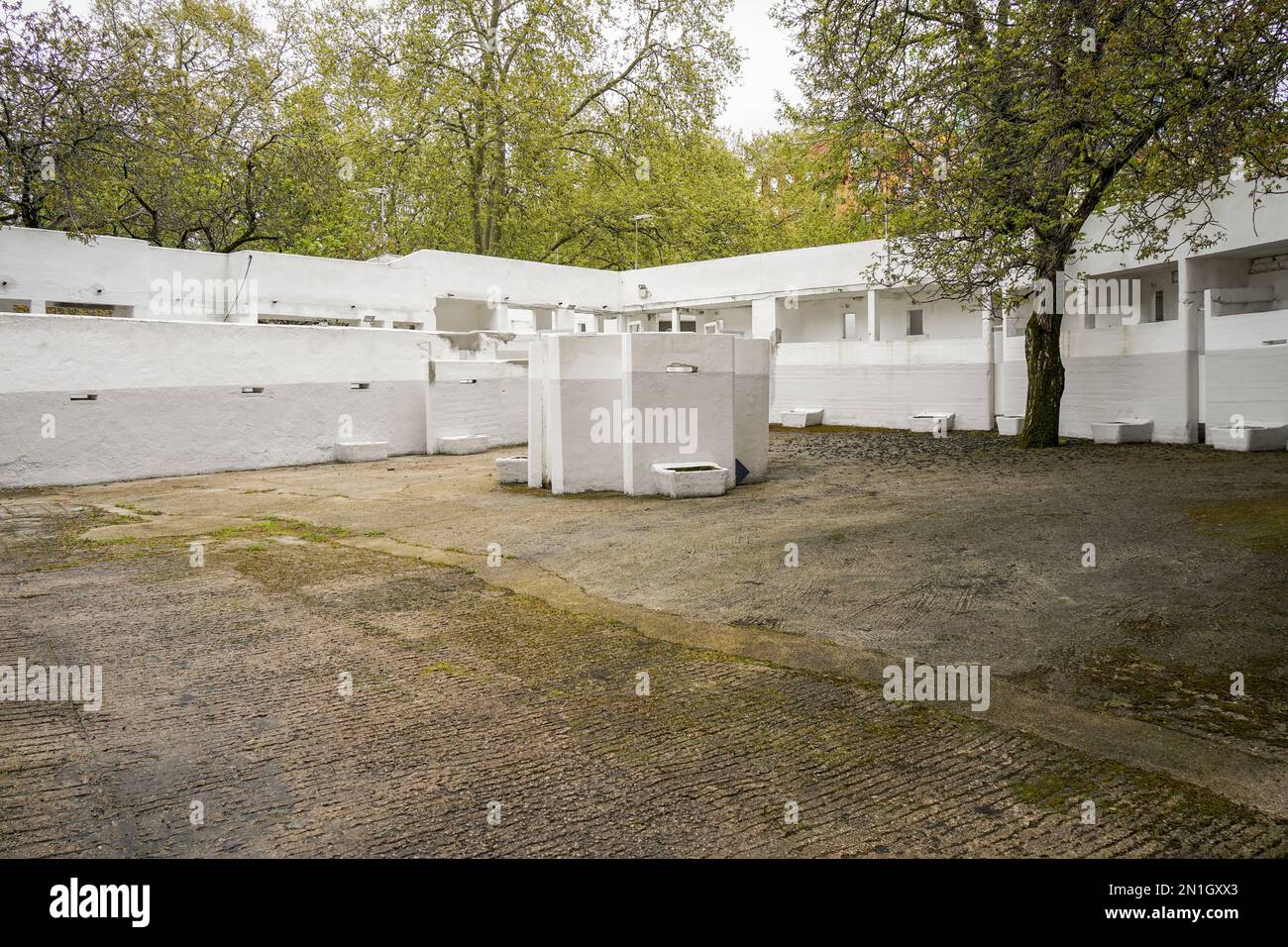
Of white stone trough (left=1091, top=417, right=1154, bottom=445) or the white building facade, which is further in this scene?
white stone trough (left=1091, top=417, right=1154, bottom=445)

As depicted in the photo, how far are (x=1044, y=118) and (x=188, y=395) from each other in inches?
579

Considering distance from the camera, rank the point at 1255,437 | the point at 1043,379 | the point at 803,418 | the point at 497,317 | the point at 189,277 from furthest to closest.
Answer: the point at 497,317 < the point at 803,418 < the point at 189,277 < the point at 1043,379 < the point at 1255,437

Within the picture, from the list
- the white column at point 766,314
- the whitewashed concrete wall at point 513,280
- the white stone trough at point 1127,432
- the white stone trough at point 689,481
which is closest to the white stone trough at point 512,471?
the white stone trough at point 689,481

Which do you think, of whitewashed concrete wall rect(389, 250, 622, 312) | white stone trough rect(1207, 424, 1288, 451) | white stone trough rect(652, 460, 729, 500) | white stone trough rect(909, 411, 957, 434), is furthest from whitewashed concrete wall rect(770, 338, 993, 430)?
white stone trough rect(652, 460, 729, 500)

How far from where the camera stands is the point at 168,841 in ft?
10.8

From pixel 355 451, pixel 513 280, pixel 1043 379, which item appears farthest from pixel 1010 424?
pixel 513 280

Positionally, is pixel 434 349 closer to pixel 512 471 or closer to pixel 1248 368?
pixel 512 471

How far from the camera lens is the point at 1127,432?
19.4m

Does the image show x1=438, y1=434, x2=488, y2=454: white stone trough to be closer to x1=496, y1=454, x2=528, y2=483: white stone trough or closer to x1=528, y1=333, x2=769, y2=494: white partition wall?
x1=496, y1=454, x2=528, y2=483: white stone trough

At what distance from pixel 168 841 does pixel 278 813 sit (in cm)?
39

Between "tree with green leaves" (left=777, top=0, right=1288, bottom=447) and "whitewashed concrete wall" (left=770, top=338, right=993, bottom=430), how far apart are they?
14.8ft

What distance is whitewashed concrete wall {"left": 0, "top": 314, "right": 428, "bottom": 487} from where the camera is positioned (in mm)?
14836
